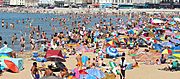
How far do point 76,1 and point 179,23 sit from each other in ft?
386

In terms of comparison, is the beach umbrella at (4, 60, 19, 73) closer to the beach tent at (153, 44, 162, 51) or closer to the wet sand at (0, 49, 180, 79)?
Result: the wet sand at (0, 49, 180, 79)

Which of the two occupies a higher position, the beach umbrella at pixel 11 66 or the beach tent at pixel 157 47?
the beach umbrella at pixel 11 66

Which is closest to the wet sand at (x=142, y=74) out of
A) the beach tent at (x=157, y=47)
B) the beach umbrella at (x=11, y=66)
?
the beach umbrella at (x=11, y=66)

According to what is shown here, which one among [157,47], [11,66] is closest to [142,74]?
[11,66]

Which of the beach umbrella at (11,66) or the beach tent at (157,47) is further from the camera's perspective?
the beach tent at (157,47)

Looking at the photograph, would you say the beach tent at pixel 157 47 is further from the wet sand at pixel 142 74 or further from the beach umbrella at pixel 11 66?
the beach umbrella at pixel 11 66

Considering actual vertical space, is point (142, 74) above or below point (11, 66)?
below

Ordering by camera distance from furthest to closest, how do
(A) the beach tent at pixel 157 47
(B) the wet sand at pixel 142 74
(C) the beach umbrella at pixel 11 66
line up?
1. (A) the beach tent at pixel 157 47
2. (C) the beach umbrella at pixel 11 66
3. (B) the wet sand at pixel 142 74

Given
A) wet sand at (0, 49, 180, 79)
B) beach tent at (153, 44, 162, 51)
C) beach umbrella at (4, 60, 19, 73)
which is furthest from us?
beach tent at (153, 44, 162, 51)

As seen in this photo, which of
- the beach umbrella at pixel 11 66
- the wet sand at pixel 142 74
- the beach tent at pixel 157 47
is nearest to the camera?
the wet sand at pixel 142 74

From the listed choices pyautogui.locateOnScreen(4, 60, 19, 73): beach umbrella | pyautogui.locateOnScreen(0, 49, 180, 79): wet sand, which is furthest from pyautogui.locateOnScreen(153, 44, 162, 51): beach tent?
pyautogui.locateOnScreen(4, 60, 19, 73): beach umbrella

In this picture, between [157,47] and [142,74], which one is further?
[157,47]

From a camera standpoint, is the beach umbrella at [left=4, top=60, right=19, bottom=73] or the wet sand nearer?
the wet sand

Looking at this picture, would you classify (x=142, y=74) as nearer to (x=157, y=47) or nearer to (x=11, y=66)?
(x=11, y=66)
